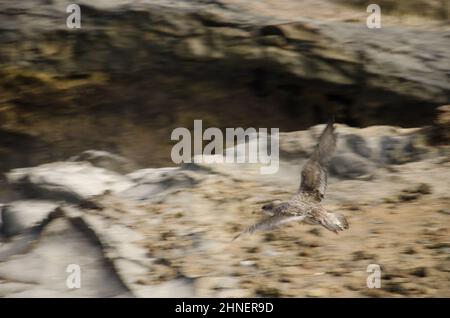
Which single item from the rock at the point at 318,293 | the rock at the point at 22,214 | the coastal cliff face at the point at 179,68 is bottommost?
Result: the rock at the point at 318,293

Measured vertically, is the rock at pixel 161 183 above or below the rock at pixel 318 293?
above

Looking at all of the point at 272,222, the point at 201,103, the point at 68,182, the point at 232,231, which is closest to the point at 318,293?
the point at 272,222

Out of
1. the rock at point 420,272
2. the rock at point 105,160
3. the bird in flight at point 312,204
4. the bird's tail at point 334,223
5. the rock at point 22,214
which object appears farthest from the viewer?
the rock at point 105,160

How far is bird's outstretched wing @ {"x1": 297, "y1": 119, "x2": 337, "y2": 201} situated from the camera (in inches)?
249

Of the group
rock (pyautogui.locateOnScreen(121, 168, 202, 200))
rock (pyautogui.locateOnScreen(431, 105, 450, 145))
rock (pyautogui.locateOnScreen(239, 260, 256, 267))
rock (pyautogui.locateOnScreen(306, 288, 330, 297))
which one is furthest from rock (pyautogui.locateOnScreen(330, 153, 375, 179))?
rock (pyautogui.locateOnScreen(306, 288, 330, 297))

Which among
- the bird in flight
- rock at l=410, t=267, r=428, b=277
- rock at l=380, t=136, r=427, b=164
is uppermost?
rock at l=380, t=136, r=427, b=164

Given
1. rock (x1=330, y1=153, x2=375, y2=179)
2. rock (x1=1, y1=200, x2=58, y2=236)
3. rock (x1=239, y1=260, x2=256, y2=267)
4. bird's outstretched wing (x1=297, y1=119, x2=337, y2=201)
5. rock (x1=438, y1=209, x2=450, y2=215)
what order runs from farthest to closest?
rock (x1=330, y1=153, x2=375, y2=179) → rock (x1=1, y1=200, x2=58, y2=236) → rock (x1=438, y1=209, x2=450, y2=215) → bird's outstretched wing (x1=297, y1=119, x2=337, y2=201) → rock (x1=239, y1=260, x2=256, y2=267)

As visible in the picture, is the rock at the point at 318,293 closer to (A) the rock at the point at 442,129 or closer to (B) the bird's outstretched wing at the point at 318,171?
(B) the bird's outstretched wing at the point at 318,171

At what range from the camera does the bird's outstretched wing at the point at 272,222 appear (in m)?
5.63

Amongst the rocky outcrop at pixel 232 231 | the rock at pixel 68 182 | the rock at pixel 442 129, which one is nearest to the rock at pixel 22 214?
the rocky outcrop at pixel 232 231

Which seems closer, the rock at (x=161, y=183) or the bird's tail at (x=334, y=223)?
the bird's tail at (x=334, y=223)

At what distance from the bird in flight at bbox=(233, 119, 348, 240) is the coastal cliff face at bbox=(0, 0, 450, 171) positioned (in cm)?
363

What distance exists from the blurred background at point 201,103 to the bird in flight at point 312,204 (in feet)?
1.99

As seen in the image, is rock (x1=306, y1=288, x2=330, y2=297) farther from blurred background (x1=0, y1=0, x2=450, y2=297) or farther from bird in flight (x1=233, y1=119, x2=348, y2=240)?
blurred background (x1=0, y1=0, x2=450, y2=297)
